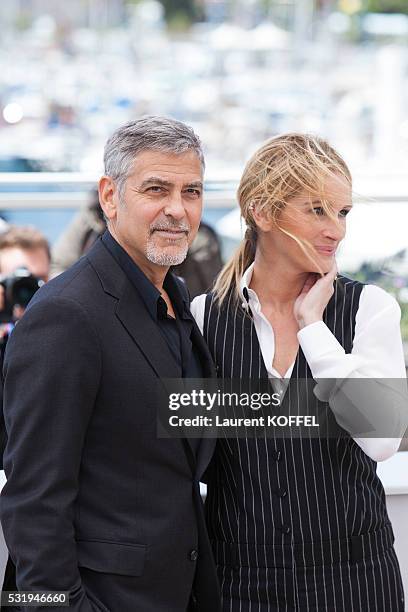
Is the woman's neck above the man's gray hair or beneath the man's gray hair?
beneath

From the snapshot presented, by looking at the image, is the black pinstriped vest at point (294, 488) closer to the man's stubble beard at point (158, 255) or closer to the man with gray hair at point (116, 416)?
the man with gray hair at point (116, 416)

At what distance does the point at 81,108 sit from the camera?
28.2 meters

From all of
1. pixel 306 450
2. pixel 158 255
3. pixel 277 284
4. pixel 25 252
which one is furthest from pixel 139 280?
pixel 25 252

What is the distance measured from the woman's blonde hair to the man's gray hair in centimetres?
16

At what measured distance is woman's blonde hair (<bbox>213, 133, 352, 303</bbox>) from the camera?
1.59m

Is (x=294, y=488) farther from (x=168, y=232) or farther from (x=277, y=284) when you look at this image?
(x=168, y=232)

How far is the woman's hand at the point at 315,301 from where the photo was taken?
161 centimetres

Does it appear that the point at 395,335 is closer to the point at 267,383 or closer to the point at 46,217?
the point at 267,383

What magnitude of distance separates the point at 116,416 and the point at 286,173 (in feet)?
1.69

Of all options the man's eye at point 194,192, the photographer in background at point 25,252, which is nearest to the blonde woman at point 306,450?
the man's eye at point 194,192

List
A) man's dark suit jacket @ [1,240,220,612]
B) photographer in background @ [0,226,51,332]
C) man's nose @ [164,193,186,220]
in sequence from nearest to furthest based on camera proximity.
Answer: man's dark suit jacket @ [1,240,220,612] → man's nose @ [164,193,186,220] → photographer in background @ [0,226,51,332]

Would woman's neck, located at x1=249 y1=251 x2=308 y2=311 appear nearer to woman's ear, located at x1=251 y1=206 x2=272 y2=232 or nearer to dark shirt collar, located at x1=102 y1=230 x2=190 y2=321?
woman's ear, located at x1=251 y1=206 x2=272 y2=232

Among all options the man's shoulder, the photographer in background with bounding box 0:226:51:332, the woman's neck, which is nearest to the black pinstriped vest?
the woman's neck

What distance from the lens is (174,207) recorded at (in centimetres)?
152
